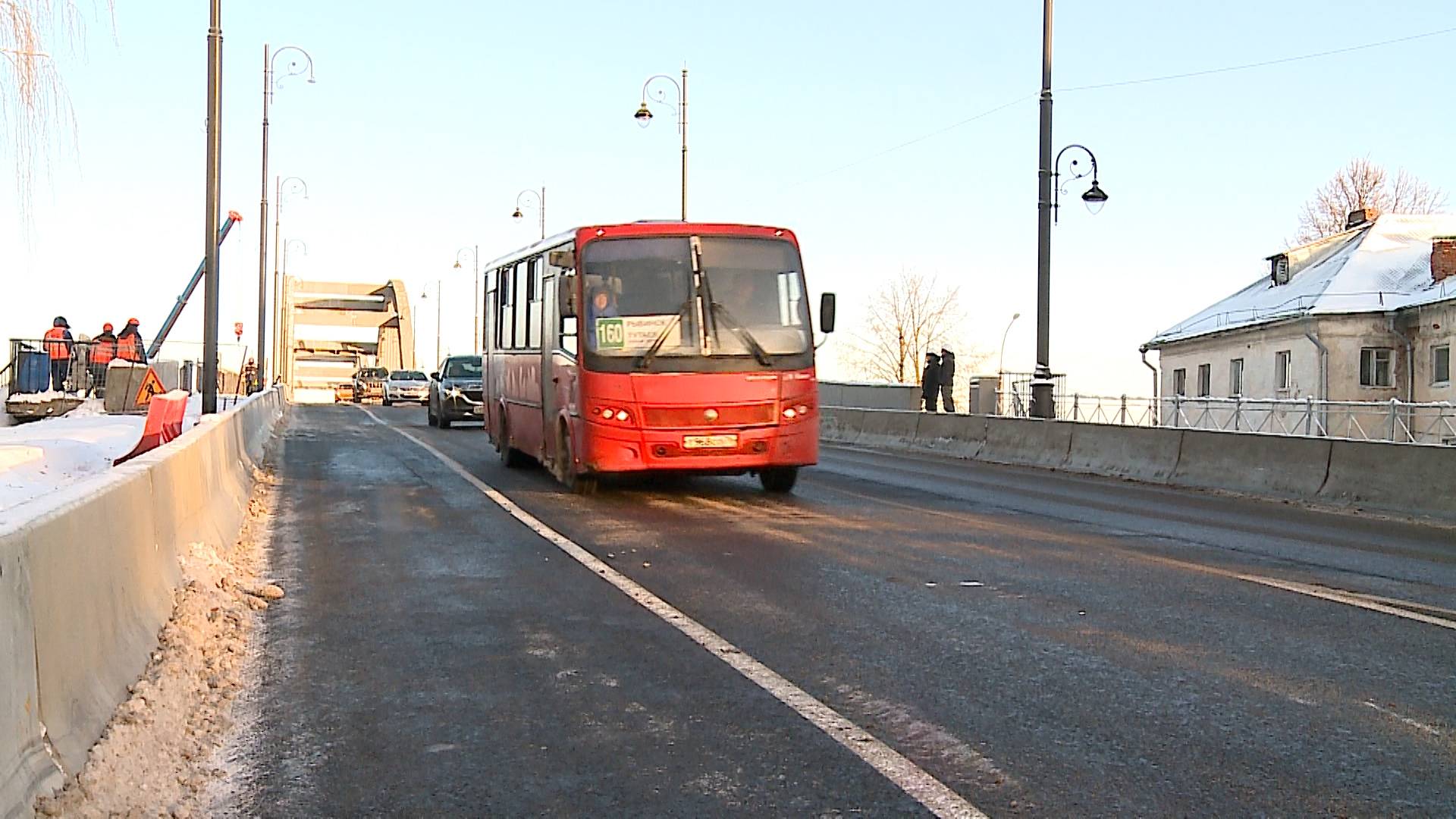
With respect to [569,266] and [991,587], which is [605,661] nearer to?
[991,587]

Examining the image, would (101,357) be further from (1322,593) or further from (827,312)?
(1322,593)

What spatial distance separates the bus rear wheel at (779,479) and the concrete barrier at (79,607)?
8.04 m

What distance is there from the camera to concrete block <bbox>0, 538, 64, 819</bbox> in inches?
136

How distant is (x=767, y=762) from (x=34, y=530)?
2447mm

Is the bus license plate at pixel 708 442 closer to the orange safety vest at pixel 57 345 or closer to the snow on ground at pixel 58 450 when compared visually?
the snow on ground at pixel 58 450

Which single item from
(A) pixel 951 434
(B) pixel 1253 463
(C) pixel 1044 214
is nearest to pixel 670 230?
(B) pixel 1253 463

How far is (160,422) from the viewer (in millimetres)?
13086

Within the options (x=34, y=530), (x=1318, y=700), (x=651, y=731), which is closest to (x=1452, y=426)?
(x=1318, y=700)

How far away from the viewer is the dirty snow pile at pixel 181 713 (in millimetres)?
4059

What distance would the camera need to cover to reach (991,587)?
8.45 m

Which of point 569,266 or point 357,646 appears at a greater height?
point 569,266

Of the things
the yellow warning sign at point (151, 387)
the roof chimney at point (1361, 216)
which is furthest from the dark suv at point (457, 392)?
the roof chimney at point (1361, 216)

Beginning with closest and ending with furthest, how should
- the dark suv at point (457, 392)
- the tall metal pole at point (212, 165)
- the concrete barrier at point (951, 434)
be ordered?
the tall metal pole at point (212, 165) < the concrete barrier at point (951, 434) < the dark suv at point (457, 392)

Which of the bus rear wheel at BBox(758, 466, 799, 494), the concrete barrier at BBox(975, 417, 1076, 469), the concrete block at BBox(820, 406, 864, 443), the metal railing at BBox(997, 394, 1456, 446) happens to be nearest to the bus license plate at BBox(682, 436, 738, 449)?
the bus rear wheel at BBox(758, 466, 799, 494)
